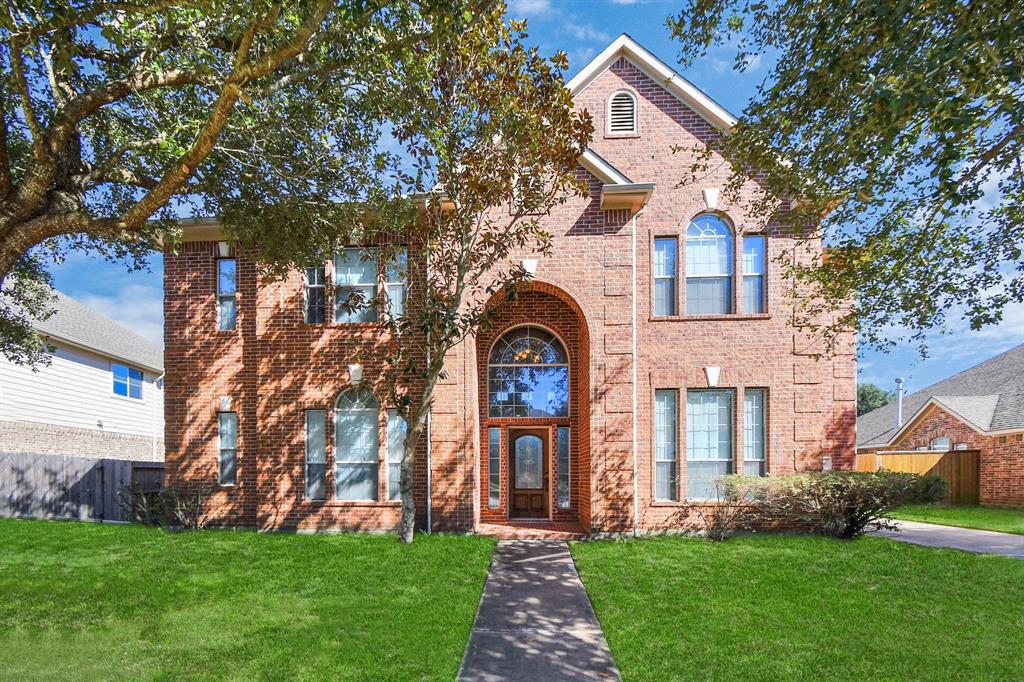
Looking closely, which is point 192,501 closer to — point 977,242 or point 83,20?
point 83,20

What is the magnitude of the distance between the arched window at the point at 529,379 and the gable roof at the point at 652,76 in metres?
5.62

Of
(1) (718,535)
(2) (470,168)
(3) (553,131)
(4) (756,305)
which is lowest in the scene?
(1) (718,535)

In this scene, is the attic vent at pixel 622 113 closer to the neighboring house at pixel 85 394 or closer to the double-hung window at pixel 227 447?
the double-hung window at pixel 227 447

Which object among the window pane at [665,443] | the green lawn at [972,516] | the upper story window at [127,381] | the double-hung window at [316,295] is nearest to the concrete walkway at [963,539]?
the green lawn at [972,516]

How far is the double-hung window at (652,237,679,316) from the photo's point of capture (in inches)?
456

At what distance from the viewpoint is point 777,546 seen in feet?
32.3

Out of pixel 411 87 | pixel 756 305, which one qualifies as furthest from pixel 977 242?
pixel 411 87

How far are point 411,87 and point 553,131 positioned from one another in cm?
272

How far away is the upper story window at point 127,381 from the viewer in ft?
69.5

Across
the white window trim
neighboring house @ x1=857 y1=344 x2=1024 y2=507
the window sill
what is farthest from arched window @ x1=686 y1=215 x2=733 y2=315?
neighboring house @ x1=857 y1=344 x2=1024 y2=507

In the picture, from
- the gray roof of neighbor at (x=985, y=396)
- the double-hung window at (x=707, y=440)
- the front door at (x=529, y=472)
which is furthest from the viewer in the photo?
the gray roof of neighbor at (x=985, y=396)

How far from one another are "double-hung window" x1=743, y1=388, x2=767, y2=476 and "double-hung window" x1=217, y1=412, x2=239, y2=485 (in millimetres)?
10680

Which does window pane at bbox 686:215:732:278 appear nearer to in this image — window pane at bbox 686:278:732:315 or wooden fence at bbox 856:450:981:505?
window pane at bbox 686:278:732:315

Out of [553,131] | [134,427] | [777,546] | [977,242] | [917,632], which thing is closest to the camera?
[917,632]
